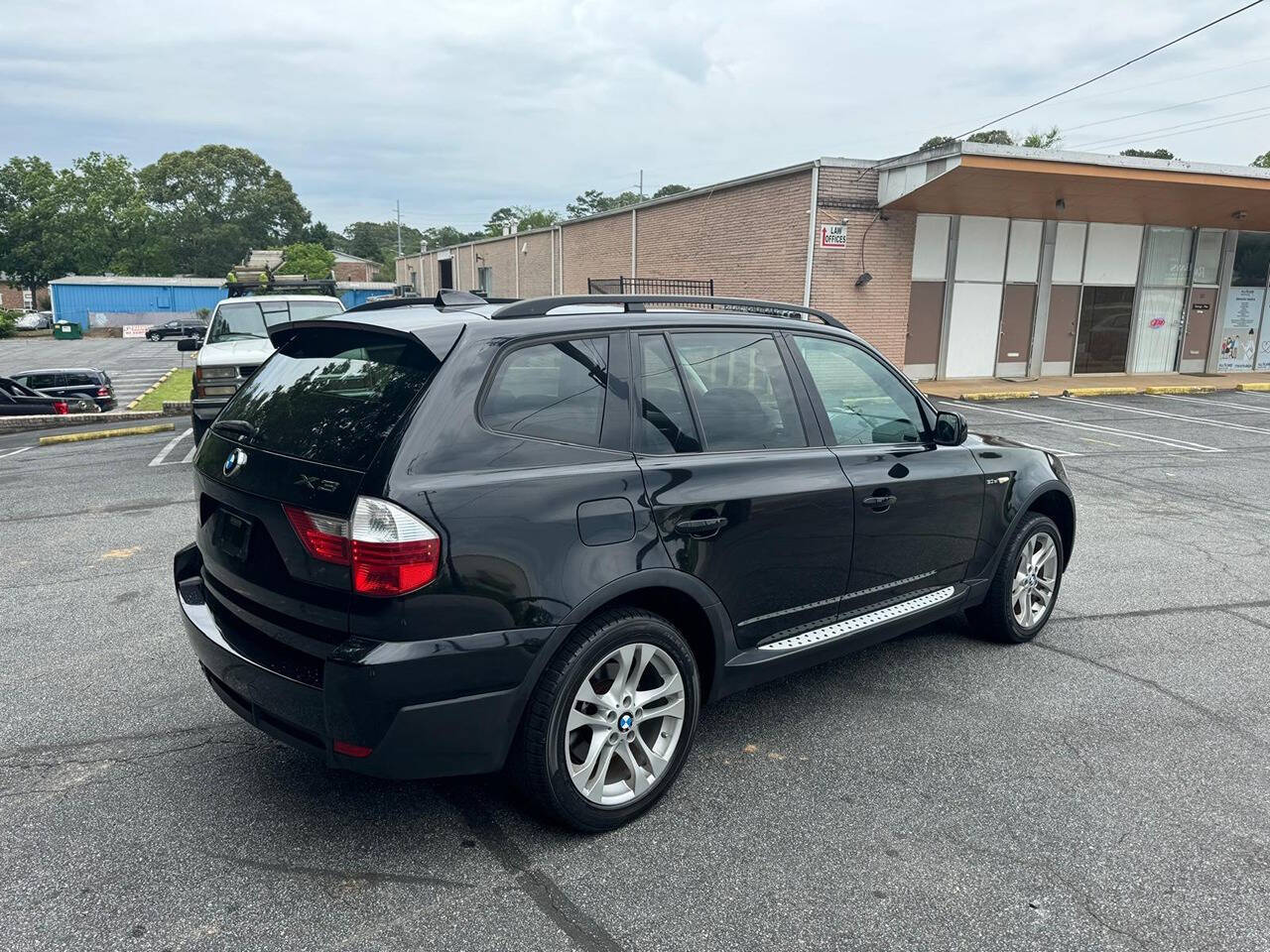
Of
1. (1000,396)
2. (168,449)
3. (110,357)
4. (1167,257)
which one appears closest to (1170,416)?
(1000,396)

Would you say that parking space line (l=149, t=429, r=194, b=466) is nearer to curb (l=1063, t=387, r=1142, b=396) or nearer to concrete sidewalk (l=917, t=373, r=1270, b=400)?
concrete sidewalk (l=917, t=373, r=1270, b=400)

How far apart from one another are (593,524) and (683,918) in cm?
121

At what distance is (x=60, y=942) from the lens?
94.8 inches

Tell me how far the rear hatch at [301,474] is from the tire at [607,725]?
0.70 metres

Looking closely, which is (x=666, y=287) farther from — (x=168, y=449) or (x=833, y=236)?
(x=168, y=449)

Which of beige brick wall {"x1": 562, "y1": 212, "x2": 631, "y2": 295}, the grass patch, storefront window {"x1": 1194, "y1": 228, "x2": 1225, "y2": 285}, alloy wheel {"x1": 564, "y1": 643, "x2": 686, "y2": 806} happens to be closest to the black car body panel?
alloy wheel {"x1": 564, "y1": 643, "x2": 686, "y2": 806}

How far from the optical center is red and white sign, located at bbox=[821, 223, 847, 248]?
18328 mm

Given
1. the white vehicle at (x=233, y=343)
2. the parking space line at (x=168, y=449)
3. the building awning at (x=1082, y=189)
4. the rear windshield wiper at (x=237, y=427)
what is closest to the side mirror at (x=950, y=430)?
the rear windshield wiper at (x=237, y=427)

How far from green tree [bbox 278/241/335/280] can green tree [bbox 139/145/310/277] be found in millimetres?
30600

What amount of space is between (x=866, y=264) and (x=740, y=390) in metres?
16.6

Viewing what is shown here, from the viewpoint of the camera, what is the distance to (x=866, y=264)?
1892 centimetres

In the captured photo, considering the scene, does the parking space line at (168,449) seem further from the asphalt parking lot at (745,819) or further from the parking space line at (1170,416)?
the parking space line at (1170,416)

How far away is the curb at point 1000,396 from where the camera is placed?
18.1m

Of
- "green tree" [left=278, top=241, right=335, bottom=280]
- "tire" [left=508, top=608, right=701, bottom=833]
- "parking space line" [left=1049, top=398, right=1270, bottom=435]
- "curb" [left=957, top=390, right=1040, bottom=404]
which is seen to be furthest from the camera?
"green tree" [left=278, top=241, right=335, bottom=280]
